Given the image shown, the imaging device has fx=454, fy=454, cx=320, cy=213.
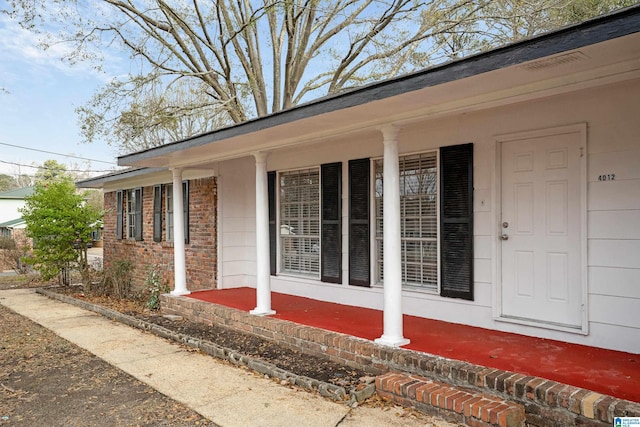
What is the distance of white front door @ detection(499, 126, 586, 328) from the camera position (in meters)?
4.10

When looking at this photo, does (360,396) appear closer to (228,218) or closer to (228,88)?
(228,218)

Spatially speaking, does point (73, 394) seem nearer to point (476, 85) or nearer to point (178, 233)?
point (178, 233)

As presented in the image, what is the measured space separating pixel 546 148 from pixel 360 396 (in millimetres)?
2854

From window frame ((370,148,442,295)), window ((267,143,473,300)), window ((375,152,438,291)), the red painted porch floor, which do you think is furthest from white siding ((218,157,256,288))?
window ((375,152,438,291))

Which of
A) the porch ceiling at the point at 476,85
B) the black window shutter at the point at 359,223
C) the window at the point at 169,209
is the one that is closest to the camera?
the porch ceiling at the point at 476,85

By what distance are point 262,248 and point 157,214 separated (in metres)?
4.42

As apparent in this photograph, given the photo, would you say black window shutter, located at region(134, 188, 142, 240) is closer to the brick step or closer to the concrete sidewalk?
the concrete sidewalk

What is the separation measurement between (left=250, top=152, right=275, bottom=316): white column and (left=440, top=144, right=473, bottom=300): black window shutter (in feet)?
7.36

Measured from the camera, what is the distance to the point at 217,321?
6418mm

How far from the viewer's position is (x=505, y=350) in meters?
3.94

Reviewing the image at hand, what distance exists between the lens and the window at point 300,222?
22.3 ft

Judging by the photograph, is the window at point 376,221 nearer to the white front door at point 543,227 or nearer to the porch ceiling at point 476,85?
the white front door at point 543,227

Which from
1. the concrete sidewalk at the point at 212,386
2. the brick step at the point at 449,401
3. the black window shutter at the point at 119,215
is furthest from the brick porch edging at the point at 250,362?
the black window shutter at the point at 119,215

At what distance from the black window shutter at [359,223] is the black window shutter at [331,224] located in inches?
9.0
